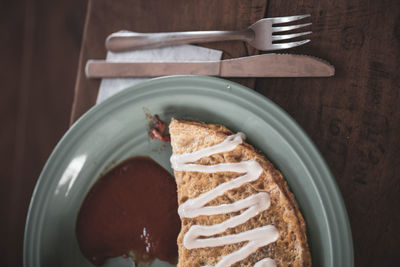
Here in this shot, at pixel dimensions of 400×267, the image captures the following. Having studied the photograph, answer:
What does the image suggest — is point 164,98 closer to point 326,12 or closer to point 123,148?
point 123,148

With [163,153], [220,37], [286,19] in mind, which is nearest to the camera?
[286,19]

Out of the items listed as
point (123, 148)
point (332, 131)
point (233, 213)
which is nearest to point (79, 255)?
point (123, 148)

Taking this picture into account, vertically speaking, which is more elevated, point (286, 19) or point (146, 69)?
point (286, 19)

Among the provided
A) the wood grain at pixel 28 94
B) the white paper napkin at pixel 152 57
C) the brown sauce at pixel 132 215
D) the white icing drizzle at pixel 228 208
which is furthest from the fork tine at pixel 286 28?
the wood grain at pixel 28 94

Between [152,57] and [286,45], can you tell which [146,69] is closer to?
[152,57]

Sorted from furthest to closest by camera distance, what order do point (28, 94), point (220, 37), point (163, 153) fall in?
1. point (28, 94)
2. point (163, 153)
3. point (220, 37)

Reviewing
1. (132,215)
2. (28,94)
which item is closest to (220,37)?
(132,215)

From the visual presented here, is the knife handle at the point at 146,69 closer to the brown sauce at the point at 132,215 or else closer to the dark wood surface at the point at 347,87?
the dark wood surface at the point at 347,87
